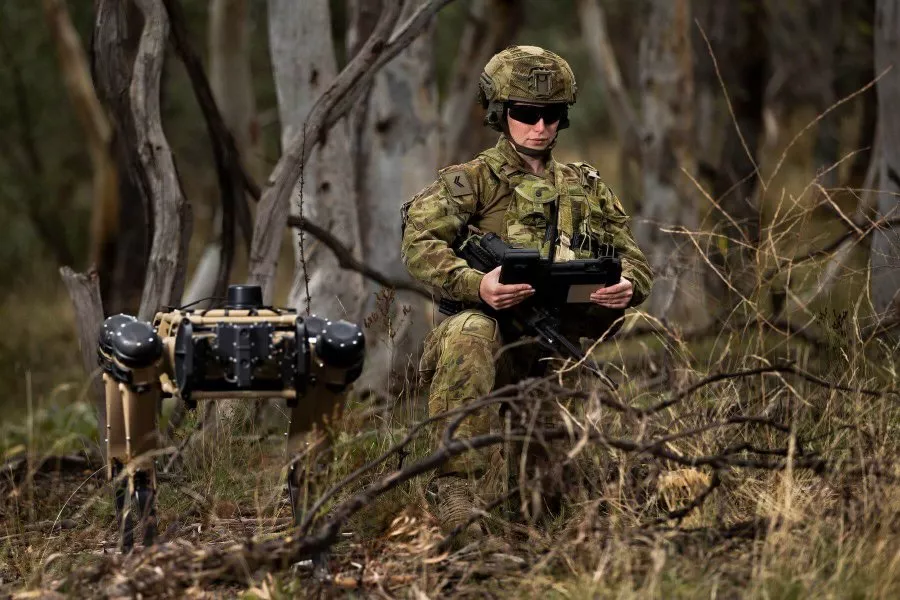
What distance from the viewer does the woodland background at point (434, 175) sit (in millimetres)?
6363

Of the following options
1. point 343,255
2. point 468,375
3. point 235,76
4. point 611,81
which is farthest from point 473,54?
point 468,375

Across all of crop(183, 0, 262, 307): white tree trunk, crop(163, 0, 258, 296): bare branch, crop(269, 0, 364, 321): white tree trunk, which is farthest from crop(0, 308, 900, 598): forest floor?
crop(183, 0, 262, 307): white tree trunk

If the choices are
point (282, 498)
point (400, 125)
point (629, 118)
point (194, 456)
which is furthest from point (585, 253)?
point (629, 118)

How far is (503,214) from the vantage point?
213 inches

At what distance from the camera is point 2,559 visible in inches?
207

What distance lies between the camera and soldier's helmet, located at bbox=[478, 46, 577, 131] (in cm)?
→ 528

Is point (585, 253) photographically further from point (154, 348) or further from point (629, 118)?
point (629, 118)

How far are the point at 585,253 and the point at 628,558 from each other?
5.31 ft

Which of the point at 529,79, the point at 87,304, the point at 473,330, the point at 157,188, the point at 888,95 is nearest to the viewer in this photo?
the point at 473,330

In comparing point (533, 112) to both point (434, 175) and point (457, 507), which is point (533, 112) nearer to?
point (457, 507)

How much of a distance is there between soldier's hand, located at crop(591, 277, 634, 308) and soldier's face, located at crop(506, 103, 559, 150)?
612 mm

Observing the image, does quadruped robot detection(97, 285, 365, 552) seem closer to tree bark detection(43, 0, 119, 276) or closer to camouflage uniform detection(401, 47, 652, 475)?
camouflage uniform detection(401, 47, 652, 475)

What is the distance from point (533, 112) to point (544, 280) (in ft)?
2.14

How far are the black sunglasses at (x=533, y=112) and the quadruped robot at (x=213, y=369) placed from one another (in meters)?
1.28
